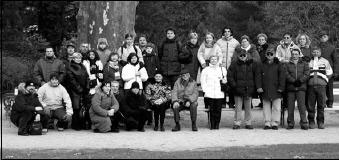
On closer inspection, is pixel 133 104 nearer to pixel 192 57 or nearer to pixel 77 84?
pixel 77 84

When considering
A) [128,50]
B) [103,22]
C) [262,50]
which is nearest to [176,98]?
[128,50]

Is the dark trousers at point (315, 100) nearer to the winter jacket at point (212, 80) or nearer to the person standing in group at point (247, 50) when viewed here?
the person standing in group at point (247, 50)

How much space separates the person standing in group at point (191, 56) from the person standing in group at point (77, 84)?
2.22 meters

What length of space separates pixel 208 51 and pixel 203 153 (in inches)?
180

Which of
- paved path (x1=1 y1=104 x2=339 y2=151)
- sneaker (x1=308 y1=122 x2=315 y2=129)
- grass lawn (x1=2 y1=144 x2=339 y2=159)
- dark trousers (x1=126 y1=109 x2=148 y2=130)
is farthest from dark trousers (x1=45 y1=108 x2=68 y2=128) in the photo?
sneaker (x1=308 y1=122 x2=315 y2=129)

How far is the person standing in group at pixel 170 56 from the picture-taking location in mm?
14852

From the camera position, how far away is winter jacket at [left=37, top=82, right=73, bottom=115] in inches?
553

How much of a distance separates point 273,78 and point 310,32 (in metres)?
12.9

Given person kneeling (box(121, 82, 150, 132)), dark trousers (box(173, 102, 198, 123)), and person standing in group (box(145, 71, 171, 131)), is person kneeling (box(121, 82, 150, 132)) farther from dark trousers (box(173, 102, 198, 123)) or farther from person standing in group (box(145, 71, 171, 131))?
dark trousers (box(173, 102, 198, 123))

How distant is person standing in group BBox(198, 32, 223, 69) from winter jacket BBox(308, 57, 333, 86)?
206 centimetres

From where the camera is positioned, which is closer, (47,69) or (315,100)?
(315,100)

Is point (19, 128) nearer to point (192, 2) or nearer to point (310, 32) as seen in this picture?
point (310, 32)

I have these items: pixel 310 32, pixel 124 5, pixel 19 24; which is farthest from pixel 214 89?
pixel 19 24

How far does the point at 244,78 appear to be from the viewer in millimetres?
14273
